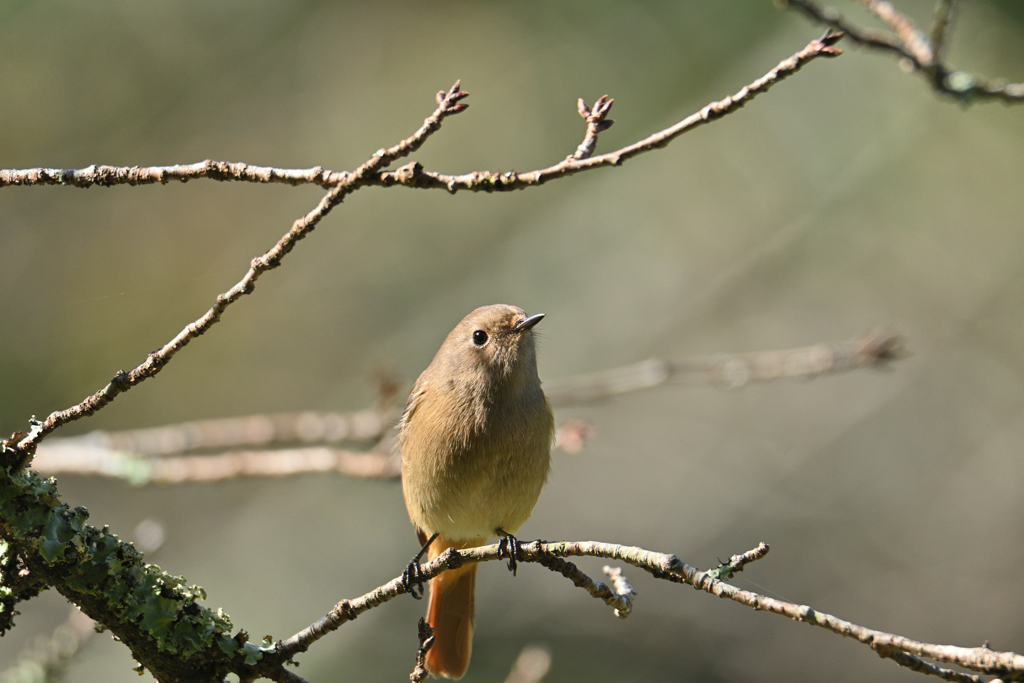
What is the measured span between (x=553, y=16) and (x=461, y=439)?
29.5 ft

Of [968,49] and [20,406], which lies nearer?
[20,406]

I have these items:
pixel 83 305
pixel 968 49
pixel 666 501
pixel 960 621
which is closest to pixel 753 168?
pixel 968 49

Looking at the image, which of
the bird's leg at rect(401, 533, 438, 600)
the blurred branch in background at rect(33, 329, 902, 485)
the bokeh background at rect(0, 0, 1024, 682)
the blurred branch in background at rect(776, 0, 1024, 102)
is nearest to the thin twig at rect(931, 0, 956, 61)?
the blurred branch in background at rect(776, 0, 1024, 102)

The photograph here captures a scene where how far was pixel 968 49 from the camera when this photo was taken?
30.9 ft

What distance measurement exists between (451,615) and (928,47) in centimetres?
295

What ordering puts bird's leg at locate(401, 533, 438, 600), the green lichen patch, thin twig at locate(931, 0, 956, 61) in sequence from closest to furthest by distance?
thin twig at locate(931, 0, 956, 61), the green lichen patch, bird's leg at locate(401, 533, 438, 600)

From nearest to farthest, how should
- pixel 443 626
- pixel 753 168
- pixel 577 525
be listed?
1. pixel 443 626
2. pixel 577 525
3. pixel 753 168

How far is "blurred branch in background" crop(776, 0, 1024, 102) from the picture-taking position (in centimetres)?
178

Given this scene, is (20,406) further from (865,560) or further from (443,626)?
(865,560)

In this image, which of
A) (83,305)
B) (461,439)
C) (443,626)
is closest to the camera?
(461,439)

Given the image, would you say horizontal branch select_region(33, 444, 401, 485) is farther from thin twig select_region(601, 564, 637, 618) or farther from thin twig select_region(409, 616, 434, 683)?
thin twig select_region(601, 564, 637, 618)

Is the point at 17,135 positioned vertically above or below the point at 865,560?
above

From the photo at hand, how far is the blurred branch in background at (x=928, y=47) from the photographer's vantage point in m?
1.78

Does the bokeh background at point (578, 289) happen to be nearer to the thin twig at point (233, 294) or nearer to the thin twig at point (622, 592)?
the thin twig at point (622, 592)
